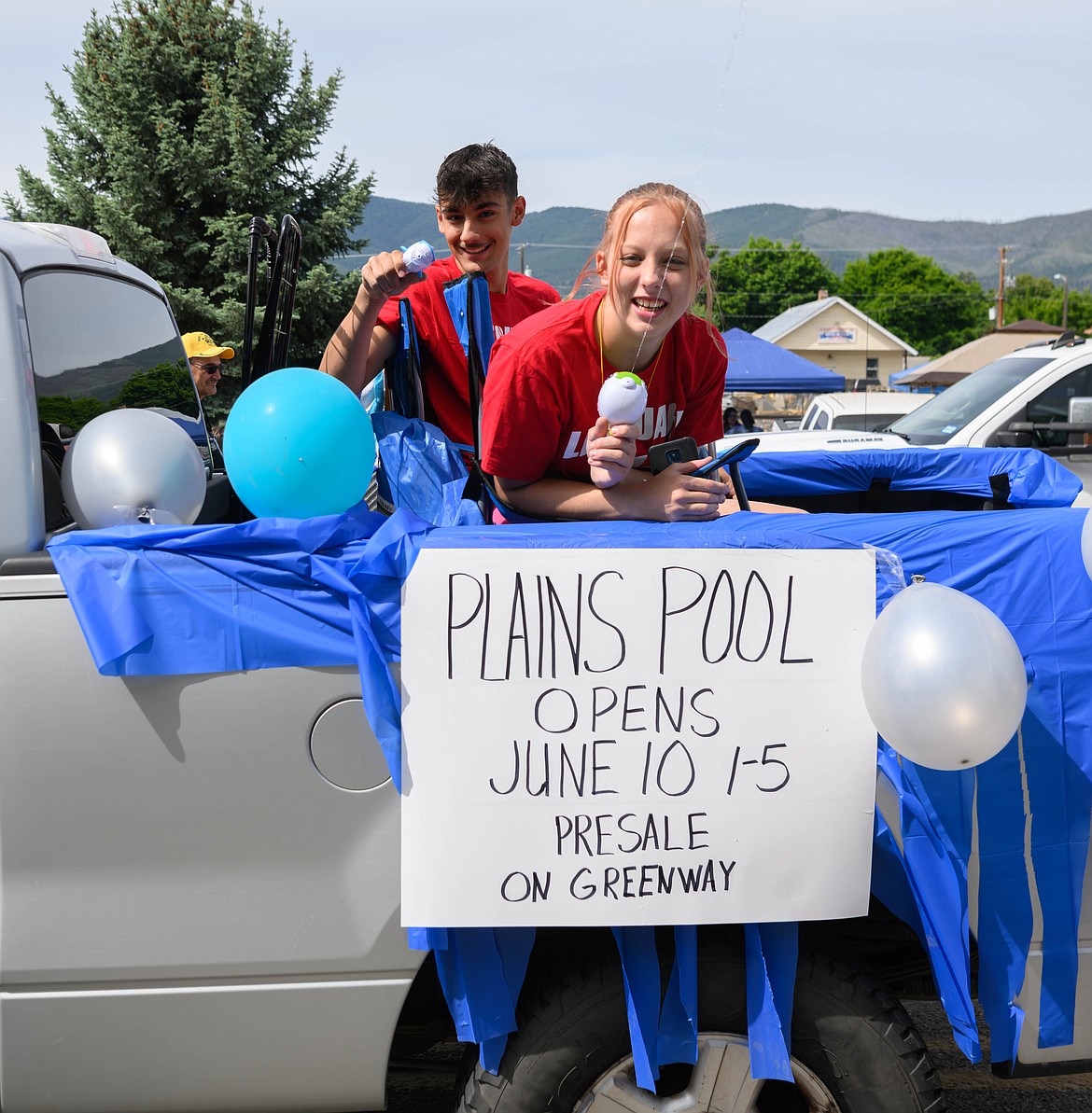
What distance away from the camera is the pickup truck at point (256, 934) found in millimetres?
1989

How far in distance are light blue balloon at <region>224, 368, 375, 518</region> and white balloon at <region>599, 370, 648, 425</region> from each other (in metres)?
0.50

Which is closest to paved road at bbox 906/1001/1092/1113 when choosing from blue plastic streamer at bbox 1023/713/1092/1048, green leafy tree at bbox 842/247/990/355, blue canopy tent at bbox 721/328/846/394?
blue plastic streamer at bbox 1023/713/1092/1048

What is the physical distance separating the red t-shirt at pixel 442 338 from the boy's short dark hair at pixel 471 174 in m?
0.23

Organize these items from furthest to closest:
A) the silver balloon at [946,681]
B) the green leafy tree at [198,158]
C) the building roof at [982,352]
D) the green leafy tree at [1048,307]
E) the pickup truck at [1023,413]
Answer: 1. the green leafy tree at [1048,307]
2. the building roof at [982,352]
3. the green leafy tree at [198,158]
4. the pickup truck at [1023,413]
5. the silver balloon at [946,681]

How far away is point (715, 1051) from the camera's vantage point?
2.09 metres

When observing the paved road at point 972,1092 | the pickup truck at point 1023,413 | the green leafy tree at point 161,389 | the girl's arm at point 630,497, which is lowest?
the paved road at point 972,1092

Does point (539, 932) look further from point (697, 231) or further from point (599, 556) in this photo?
point (697, 231)

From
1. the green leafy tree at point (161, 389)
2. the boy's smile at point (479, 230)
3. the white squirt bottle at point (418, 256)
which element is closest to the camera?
the white squirt bottle at point (418, 256)

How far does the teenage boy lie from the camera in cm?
314

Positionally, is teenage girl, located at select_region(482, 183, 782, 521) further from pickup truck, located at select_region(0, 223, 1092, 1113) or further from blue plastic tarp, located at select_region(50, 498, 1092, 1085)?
pickup truck, located at select_region(0, 223, 1092, 1113)

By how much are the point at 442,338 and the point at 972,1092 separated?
2585mm

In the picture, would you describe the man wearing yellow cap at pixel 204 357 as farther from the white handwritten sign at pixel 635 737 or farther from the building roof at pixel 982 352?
the building roof at pixel 982 352

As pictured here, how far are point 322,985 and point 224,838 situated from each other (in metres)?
0.32

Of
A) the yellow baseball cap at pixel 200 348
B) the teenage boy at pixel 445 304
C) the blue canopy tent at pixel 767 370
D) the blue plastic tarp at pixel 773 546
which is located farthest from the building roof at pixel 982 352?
the blue plastic tarp at pixel 773 546
